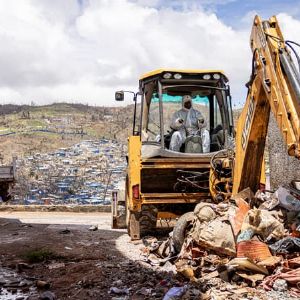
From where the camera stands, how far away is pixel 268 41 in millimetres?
5617

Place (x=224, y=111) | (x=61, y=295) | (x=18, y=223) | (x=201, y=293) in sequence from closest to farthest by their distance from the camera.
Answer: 1. (x=201, y=293)
2. (x=61, y=295)
3. (x=224, y=111)
4. (x=18, y=223)

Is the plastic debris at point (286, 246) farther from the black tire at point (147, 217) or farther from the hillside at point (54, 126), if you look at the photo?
the hillside at point (54, 126)

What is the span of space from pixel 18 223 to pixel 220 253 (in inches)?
299

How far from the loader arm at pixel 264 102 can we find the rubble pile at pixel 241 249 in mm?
382

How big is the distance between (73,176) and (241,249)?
16.6m

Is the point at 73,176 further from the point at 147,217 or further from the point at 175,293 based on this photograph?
the point at 175,293

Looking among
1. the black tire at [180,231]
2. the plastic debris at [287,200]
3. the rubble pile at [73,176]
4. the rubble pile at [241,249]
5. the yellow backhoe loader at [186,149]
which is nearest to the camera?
the rubble pile at [241,249]

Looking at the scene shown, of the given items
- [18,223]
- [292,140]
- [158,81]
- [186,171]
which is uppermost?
[158,81]

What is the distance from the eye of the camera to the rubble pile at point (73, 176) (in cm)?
1853

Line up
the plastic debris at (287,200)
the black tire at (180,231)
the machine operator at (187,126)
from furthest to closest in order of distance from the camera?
the machine operator at (187,126)
the black tire at (180,231)
the plastic debris at (287,200)

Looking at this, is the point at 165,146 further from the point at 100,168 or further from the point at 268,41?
the point at 100,168

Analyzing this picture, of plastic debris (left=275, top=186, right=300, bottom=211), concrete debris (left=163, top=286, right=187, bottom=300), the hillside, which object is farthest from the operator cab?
the hillside

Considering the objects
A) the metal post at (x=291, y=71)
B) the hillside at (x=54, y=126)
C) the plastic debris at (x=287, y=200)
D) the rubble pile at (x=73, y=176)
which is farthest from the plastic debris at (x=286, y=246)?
the hillside at (x=54, y=126)

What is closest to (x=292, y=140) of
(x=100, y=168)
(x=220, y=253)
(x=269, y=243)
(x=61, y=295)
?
(x=269, y=243)
